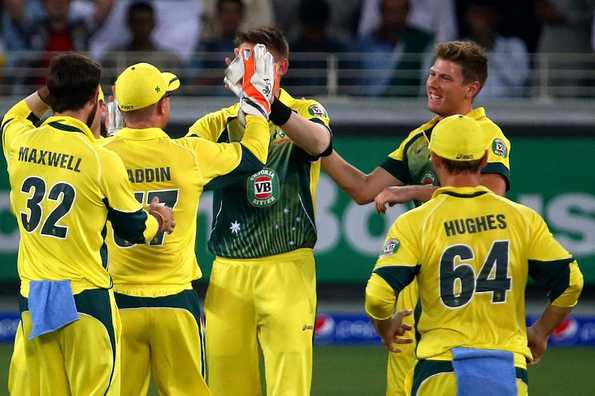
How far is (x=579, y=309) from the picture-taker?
1130cm

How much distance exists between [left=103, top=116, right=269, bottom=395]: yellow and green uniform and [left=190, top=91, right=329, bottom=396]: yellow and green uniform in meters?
0.30

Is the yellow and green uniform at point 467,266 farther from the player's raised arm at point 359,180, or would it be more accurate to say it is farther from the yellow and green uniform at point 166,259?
the player's raised arm at point 359,180

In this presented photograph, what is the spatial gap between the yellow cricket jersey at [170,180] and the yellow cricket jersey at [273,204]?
0.33 metres

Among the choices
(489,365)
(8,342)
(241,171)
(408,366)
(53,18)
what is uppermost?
(53,18)

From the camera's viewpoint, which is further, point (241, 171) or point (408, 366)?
point (408, 366)

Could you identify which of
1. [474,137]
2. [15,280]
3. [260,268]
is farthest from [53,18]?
[474,137]

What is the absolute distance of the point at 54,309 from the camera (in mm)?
5449

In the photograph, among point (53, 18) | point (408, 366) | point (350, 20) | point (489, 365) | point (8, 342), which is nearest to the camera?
point (489, 365)

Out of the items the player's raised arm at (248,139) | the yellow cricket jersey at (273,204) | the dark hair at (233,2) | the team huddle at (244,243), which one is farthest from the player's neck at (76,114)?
the dark hair at (233,2)

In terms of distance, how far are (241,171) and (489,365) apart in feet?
5.36

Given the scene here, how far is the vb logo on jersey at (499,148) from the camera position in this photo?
6.00 m

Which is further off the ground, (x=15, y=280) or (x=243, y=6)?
(x=243, y=6)

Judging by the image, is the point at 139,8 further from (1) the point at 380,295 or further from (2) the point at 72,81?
(1) the point at 380,295

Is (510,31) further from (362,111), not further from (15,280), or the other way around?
(15,280)
